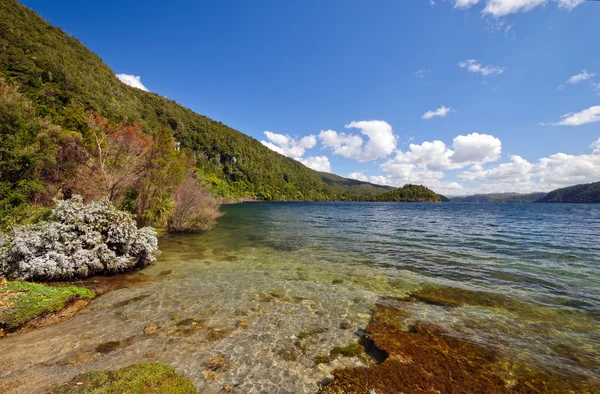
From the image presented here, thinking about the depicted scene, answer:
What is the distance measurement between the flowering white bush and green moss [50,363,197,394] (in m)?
8.02

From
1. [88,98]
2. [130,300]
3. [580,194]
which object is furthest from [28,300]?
[580,194]

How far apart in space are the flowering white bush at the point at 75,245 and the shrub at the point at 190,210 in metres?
12.5

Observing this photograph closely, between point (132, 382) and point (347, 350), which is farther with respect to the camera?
point (347, 350)

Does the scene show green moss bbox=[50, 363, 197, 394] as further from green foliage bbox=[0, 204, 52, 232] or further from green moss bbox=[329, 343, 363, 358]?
green foliage bbox=[0, 204, 52, 232]

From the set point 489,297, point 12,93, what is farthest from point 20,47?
point 489,297

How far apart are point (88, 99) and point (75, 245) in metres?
67.8

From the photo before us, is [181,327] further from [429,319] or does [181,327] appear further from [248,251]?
[248,251]

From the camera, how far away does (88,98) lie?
59.2m

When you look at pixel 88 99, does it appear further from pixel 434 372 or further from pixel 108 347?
pixel 434 372

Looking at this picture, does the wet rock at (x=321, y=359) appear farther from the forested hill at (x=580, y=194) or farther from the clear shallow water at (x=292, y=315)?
the forested hill at (x=580, y=194)

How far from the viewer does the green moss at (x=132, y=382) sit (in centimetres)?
413

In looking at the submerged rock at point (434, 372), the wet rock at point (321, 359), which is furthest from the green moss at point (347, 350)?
the submerged rock at point (434, 372)

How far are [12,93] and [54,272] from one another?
1259 centimetres

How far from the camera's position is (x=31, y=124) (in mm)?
14508
